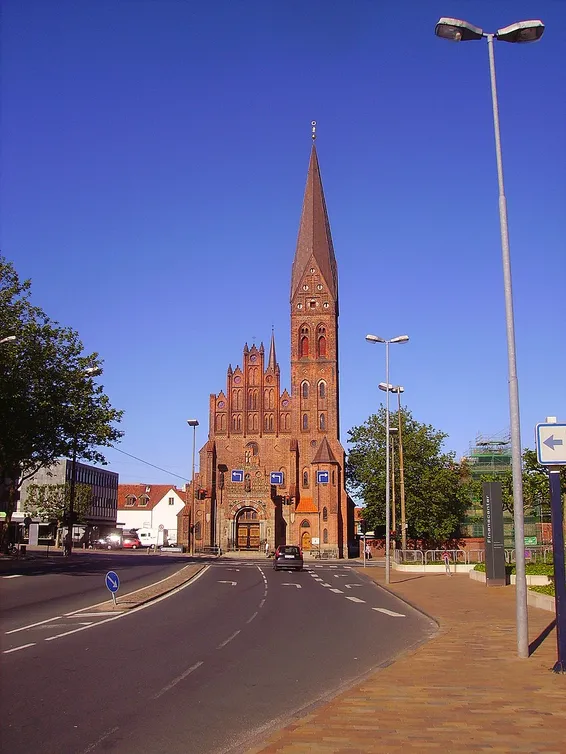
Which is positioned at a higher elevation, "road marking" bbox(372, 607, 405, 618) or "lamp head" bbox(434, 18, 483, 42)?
"lamp head" bbox(434, 18, 483, 42)

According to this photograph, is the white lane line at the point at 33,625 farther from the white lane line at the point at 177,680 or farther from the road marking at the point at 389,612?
the road marking at the point at 389,612

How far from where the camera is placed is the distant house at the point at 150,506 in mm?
112312

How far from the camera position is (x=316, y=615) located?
19250 mm

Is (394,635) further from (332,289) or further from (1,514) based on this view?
(332,289)

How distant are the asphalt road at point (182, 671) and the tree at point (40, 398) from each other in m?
21.7

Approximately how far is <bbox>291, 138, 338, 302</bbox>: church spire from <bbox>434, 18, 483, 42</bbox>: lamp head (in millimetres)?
73945

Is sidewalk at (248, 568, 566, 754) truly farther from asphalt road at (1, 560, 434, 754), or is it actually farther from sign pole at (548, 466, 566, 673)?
asphalt road at (1, 560, 434, 754)

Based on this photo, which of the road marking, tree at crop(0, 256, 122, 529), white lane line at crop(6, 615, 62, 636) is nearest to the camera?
white lane line at crop(6, 615, 62, 636)

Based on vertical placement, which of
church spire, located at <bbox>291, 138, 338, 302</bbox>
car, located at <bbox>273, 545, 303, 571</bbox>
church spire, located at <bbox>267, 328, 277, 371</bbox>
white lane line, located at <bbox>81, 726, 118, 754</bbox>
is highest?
church spire, located at <bbox>291, 138, 338, 302</bbox>

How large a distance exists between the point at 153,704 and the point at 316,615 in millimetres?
11256

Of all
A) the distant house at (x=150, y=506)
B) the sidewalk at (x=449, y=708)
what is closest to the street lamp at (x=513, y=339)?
the sidewalk at (x=449, y=708)

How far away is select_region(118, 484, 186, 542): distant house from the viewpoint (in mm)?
112312

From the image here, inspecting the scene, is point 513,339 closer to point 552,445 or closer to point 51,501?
point 552,445

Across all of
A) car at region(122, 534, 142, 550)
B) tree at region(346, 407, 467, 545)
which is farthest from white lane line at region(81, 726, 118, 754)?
car at region(122, 534, 142, 550)
